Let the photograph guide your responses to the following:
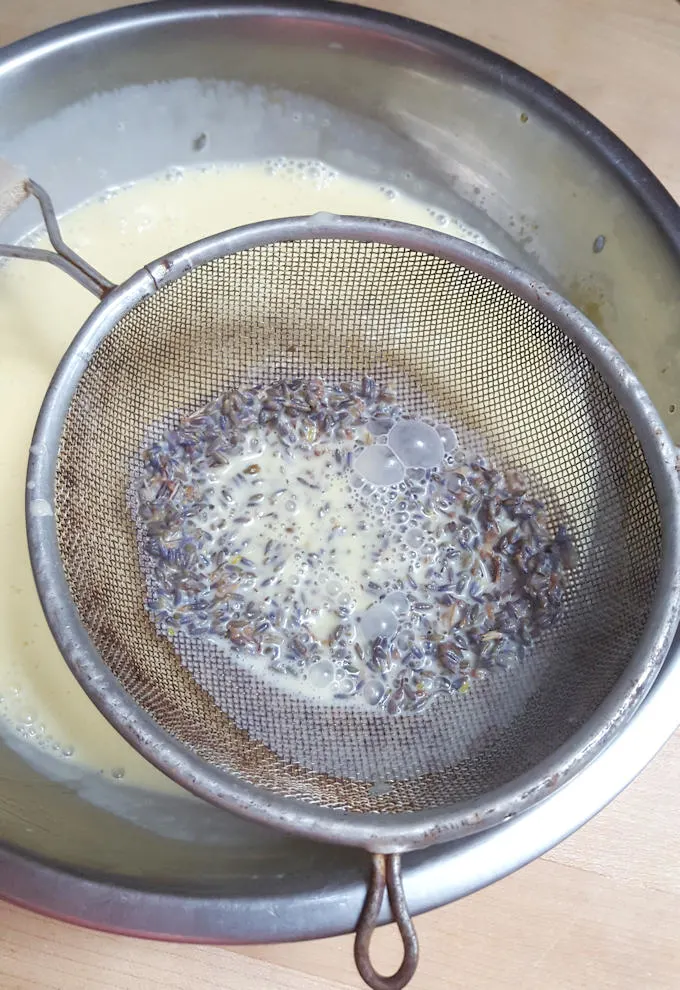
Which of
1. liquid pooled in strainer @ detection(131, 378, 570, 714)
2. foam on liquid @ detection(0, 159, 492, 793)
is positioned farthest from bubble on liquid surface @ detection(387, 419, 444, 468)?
foam on liquid @ detection(0, 159, 492, 793)

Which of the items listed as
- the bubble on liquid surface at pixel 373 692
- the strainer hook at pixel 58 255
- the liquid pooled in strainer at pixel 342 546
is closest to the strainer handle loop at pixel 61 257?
the strainer hook at pixel 58 255

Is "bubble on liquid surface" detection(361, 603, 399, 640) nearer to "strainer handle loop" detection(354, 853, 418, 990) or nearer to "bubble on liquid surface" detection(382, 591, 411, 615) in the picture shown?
"bubble on liquid surface" detection(382, 591, 411, 615)

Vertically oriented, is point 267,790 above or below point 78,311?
below

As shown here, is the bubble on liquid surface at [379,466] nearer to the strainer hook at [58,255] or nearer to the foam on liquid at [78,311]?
the foam on liquid at [78,311]

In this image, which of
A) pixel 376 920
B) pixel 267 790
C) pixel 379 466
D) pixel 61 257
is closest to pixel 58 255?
pixel 61 257

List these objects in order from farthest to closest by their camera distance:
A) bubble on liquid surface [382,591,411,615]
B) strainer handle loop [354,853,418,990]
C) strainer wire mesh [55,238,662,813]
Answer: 1. bubble on liquid surface [382,591,411,615]
2. strainer wire mesh [55,238,662,813]
3. strainer handle loop [354,853,418,990]

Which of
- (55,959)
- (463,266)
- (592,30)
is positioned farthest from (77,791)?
(592,30)

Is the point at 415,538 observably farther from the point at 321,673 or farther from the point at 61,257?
the point at 61,257

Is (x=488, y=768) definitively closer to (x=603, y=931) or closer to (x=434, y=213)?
(x=603, y=931)
